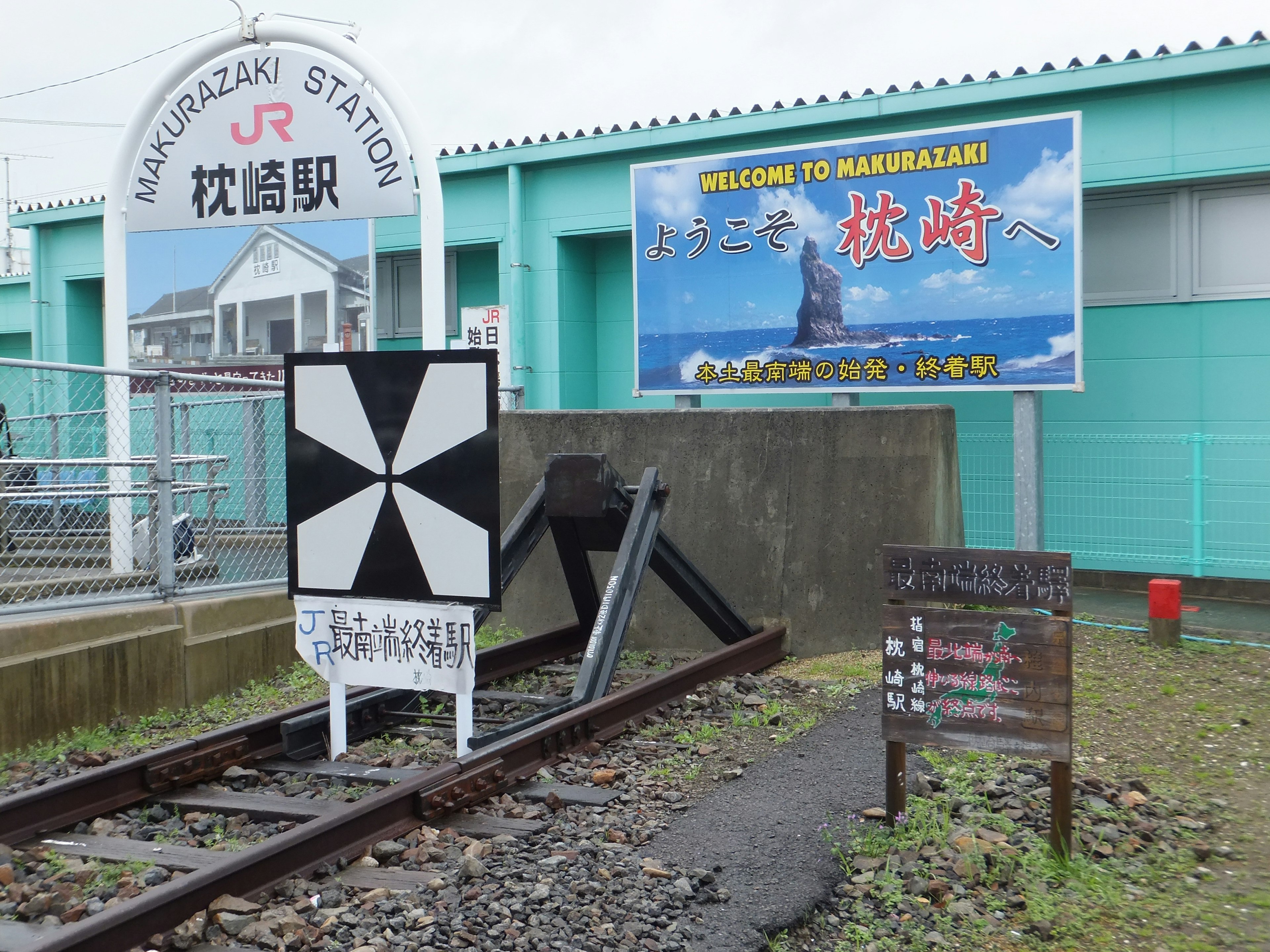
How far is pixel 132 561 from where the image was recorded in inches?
379

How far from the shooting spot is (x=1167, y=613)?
28.5 feet

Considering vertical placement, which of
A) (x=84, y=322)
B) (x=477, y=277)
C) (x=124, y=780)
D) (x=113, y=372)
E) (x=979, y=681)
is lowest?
(x=124, y=780)

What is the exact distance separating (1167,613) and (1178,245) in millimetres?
5193

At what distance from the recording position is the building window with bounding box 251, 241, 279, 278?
43.4ft

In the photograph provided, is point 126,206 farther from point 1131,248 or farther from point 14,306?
point 14,306

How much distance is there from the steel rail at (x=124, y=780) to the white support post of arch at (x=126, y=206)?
391 cm

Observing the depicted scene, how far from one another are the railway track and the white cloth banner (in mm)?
439

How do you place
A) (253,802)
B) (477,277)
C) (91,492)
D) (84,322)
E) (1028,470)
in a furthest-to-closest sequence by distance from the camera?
1. (84,322)
2. (477,277)
3. (1028,470)
4. (91,492)
5. (253,802)

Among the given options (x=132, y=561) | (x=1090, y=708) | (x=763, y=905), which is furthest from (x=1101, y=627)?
(x=132, y=561)

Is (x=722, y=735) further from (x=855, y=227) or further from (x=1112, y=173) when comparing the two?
(x=1112, y=173)

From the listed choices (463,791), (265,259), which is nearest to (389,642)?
(463,791)

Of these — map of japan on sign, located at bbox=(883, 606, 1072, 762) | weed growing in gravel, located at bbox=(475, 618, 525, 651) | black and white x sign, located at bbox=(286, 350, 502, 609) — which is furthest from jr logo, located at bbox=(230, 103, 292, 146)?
map of japan on sign, located at bbox=(883, 606, 1072, 762)

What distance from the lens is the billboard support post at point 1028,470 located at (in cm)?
1066

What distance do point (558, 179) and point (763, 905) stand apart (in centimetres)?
1220
